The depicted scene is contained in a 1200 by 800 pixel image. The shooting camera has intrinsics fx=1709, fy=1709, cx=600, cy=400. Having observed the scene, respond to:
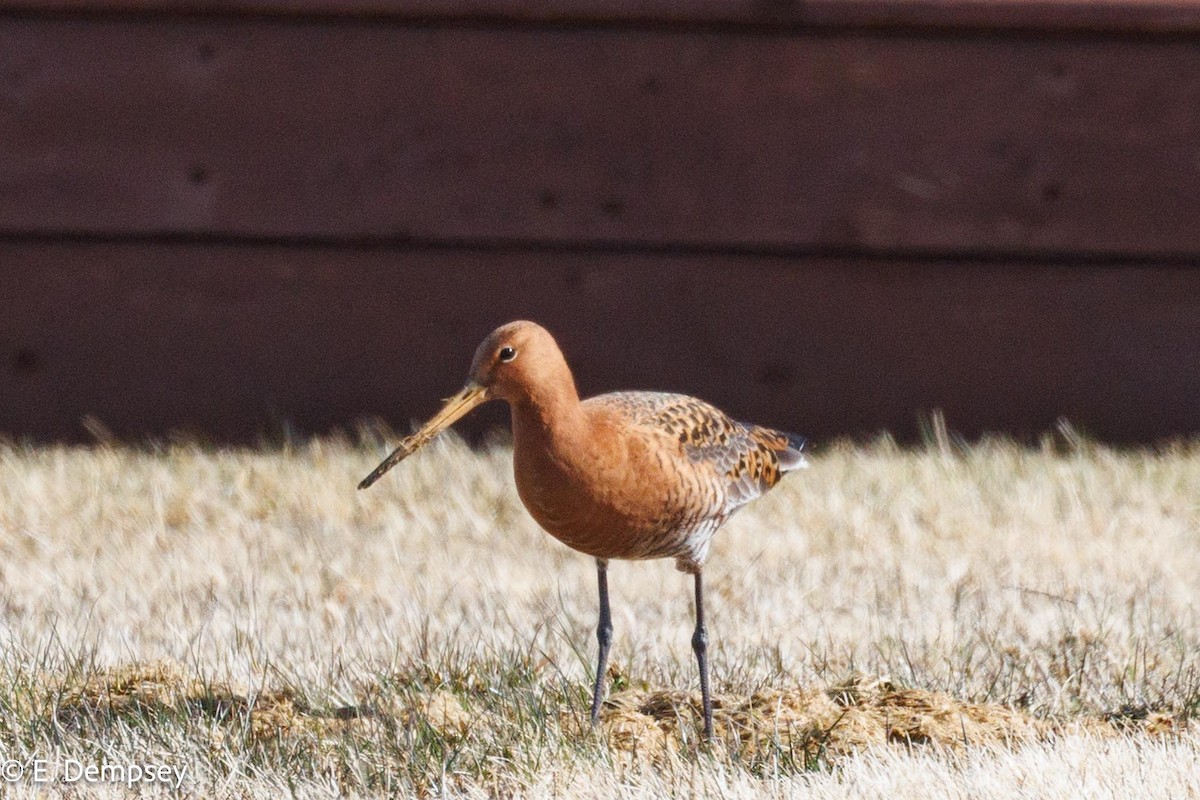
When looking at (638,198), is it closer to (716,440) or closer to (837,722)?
(716,440)

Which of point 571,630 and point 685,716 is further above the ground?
point 571,630

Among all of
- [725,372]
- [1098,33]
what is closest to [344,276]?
[725,372]

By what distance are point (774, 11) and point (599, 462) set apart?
3.58 metres

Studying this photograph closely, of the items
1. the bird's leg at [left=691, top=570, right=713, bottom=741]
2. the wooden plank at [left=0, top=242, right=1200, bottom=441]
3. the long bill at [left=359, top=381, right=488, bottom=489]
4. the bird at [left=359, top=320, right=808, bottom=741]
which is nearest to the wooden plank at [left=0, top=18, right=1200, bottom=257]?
the wooden plank at [left=0, top=242, right=1200, bottom=441]

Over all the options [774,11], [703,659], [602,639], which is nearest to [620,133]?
[774,11]

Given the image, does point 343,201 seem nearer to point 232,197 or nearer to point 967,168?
point 232,197

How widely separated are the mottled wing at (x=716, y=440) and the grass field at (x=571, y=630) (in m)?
0.43

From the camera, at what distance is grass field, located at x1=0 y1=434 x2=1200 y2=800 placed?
346 centimetres

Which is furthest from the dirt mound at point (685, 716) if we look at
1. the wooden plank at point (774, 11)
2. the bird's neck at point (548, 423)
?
the wooden plank at point (774, 11)

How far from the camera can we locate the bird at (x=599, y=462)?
3.55 m

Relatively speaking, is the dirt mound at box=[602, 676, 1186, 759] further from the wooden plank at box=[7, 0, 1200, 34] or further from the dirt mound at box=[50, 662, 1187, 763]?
the wooden plank at box=[7, 0, 1200, 34]

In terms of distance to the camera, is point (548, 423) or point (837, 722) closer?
point (548, 423)

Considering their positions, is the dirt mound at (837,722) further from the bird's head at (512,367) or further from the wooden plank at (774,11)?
the wooden plank at (774,11)

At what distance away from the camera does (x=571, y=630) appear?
180 inches
